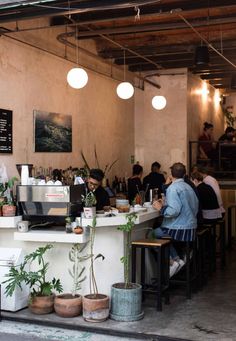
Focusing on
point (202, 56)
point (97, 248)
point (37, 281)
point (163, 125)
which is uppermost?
point (202, 56)

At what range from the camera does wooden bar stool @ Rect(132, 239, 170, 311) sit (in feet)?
17.4

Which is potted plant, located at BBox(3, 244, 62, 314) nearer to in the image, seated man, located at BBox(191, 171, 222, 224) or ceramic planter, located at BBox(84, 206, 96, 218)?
ceramic planter, located at BBox(84, 206, 96, 218)

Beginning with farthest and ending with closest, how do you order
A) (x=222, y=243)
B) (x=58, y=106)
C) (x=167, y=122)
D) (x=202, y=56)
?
(x=167, y=122) → (x=58, y=106) → (x=202, y=56) → (x=222, y=243)

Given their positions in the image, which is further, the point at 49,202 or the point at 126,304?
the point at 49,202

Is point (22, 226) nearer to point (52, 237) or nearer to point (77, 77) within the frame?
point (52, 237)

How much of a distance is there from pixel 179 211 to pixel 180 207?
1.9 inches

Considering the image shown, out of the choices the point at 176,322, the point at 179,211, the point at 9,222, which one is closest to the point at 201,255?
the point at 179,211

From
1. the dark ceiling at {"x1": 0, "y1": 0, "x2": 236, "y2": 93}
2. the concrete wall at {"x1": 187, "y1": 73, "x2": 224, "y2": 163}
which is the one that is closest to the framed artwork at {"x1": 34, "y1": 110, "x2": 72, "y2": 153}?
the dark ceiling at {"x1": 0, "y1": 0, "x2": 236, "y2": 93}

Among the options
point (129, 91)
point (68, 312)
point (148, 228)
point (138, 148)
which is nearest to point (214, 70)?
point (138, 148)

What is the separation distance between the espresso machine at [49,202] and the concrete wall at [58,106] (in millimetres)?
1663

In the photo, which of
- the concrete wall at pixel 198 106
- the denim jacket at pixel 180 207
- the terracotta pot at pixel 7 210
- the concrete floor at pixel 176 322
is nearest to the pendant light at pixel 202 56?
the denim jacket at pixel 180 207

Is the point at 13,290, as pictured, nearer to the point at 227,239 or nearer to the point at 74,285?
the point at 74,285

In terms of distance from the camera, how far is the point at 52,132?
7.99m

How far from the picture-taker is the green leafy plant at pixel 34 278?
5.09 metres
